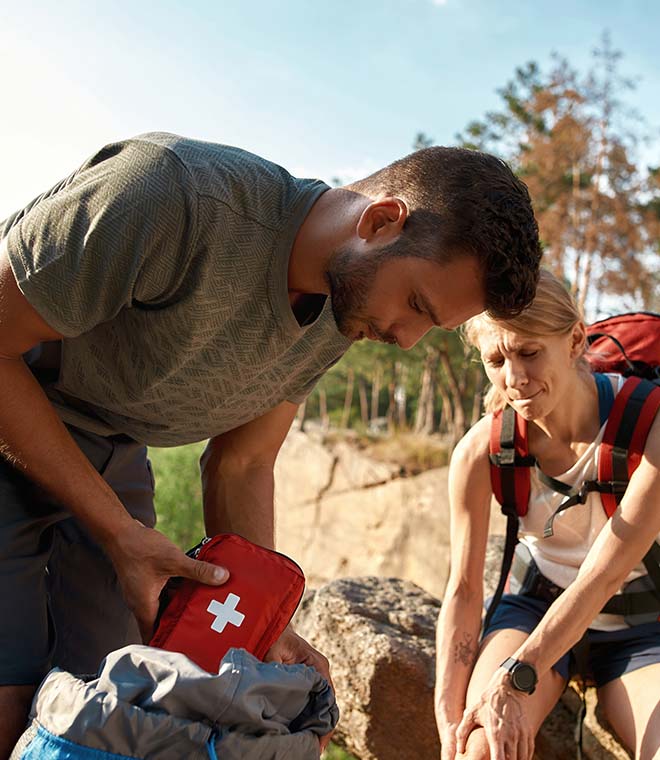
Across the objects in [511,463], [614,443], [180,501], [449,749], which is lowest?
[180,501]

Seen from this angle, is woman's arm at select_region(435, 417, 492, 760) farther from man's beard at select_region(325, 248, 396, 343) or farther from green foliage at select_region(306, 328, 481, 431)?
green foliage at select_region(306, 328, 481, 431)

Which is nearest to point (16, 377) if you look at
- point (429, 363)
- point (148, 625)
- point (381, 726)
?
point (148, 625)

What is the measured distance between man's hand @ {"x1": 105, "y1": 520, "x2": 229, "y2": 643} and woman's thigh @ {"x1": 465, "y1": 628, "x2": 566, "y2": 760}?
1.30m

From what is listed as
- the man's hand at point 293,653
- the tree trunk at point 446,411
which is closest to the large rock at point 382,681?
the man's hand at point 293,653

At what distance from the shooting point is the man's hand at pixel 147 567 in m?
2.00

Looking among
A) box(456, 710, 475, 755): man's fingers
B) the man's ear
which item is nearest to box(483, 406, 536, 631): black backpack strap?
box(456, 710, 475, 755): man's fingers

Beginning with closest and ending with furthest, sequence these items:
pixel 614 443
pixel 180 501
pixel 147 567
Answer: pixel 147 567
pixel 614 443
pixel 180 501

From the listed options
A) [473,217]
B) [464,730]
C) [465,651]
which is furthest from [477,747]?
[473,217]

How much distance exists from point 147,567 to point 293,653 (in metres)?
0.47

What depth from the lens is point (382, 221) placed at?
219 centimetres

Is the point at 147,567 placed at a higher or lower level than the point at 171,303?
lower

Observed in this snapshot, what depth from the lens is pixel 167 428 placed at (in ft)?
8.32

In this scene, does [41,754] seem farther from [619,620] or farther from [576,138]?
[576,138]

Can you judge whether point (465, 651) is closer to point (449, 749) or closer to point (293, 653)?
point (449, 749)
